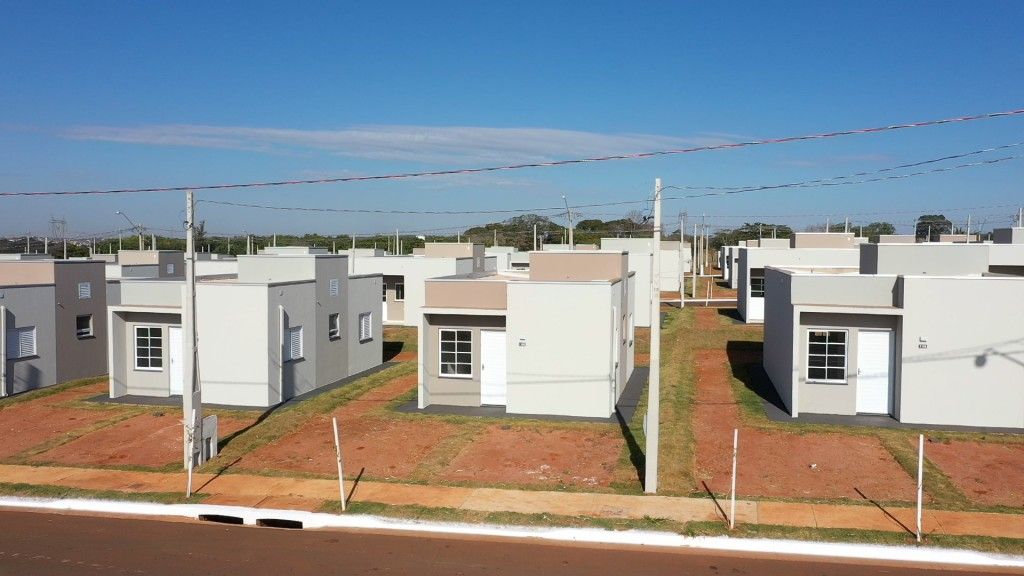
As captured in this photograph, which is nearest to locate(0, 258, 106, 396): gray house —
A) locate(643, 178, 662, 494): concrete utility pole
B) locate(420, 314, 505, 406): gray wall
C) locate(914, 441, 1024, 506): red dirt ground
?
locate(420, 314, 505, 406): gray wall

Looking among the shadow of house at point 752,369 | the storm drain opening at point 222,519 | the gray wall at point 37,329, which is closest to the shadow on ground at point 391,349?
the gray wall at point 37,329

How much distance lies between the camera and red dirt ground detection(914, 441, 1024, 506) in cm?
1366

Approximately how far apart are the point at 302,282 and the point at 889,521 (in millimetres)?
15937

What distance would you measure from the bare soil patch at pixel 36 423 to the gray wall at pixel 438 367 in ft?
26.8

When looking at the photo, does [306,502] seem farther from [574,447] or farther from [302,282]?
[302,282]

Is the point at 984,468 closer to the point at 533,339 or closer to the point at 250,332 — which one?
the point at 533,339

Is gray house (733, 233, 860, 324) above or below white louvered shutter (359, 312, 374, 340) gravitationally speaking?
above

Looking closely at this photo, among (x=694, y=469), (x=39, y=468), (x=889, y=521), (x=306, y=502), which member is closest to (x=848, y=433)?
(x=694, y=469)

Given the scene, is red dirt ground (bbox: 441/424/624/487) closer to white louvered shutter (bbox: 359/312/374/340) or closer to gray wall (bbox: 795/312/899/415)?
gray wall (bbox: 795/312/899/415)

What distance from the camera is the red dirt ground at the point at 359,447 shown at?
16.0 metres

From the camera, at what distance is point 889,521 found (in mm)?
12367

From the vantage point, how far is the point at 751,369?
26.0 m

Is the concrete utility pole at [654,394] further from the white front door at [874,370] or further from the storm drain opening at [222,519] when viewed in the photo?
the white front door at [874,370]

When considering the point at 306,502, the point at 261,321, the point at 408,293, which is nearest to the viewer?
the point at 306,502
